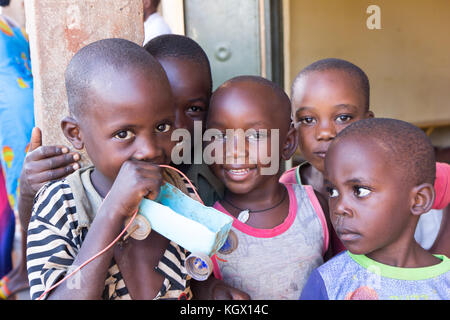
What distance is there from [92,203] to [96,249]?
222 millimetres

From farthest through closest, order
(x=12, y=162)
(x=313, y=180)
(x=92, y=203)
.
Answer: (x=12, y=162)
(x=313, y=180)
(x=92, y=203)

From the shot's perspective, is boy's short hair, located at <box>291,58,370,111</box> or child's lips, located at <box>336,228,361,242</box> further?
boy's short hair, located at <box>291,58,370,111</box>

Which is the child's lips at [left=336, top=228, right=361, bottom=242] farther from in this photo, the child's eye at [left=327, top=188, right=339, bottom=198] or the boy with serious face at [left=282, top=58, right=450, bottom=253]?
the boy with serious face at [left=282, top=58, right=450, bottom=253]

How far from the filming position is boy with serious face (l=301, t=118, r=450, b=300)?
140cm

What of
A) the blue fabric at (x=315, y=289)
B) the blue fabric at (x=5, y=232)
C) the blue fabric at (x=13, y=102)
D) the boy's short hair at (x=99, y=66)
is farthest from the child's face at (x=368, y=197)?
the blue fabric at (x=5, y=232)

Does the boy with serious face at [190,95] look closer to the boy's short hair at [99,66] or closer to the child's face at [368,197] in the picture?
the boy's short hair at [99,66]

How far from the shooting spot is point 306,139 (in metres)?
2.07

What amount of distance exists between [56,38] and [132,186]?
83 cm

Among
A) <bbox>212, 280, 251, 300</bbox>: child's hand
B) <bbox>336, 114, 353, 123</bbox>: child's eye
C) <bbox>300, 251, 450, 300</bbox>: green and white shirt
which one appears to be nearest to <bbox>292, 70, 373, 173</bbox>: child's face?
<bbox>336, 114, 353, 123</bbox>: child's eye

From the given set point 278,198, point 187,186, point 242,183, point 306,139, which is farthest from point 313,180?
point 187,186

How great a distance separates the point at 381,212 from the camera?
140 cm


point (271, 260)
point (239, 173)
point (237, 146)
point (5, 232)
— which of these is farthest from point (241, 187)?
point (5, 232)

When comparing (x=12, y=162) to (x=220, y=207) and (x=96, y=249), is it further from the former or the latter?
(x=96, y=249)

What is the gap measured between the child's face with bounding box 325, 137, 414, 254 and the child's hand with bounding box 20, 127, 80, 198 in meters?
0.95
